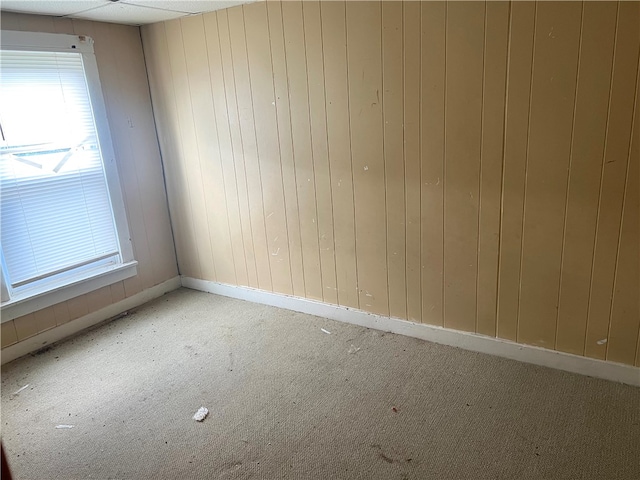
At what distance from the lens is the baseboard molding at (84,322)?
9.52 feet

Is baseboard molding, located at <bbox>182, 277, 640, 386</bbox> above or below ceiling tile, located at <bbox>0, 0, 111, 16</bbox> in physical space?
below

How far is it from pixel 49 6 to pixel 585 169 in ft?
9.85

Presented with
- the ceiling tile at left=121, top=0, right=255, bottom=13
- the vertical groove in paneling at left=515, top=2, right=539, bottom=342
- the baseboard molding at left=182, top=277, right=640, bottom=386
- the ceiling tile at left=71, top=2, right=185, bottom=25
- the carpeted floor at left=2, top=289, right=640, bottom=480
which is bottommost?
the carpeted floor at left=2, top=289, right=640, bottom=480

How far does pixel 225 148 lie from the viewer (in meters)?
3.29

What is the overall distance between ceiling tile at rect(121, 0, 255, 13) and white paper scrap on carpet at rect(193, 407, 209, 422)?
2278 millimetres

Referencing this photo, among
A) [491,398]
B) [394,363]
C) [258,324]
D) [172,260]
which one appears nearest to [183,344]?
[258,324]

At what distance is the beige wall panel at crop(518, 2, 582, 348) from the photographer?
6.72 feet

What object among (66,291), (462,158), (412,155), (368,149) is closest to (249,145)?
(368,149)

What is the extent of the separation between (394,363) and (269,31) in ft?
6.98

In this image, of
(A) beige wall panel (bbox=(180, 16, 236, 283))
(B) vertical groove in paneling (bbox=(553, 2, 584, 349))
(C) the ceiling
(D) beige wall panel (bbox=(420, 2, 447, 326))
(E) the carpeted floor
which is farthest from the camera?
(A) beige wall panel (bbox=(180, 16, 236, 283))

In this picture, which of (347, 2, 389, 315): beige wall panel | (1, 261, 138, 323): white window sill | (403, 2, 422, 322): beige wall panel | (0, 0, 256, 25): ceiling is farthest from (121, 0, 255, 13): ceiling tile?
(1, 261, 138, 323): white window sill

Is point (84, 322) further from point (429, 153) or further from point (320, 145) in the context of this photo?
point (429, 153)

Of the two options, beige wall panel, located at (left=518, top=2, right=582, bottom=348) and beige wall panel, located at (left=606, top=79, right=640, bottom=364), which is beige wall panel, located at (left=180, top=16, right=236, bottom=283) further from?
beige wall panel, located at (left=606, top=79, right=640, bottom=364)

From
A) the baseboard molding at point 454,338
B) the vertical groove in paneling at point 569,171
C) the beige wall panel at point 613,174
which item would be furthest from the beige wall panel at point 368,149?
the beige wall panel at point 613,174
